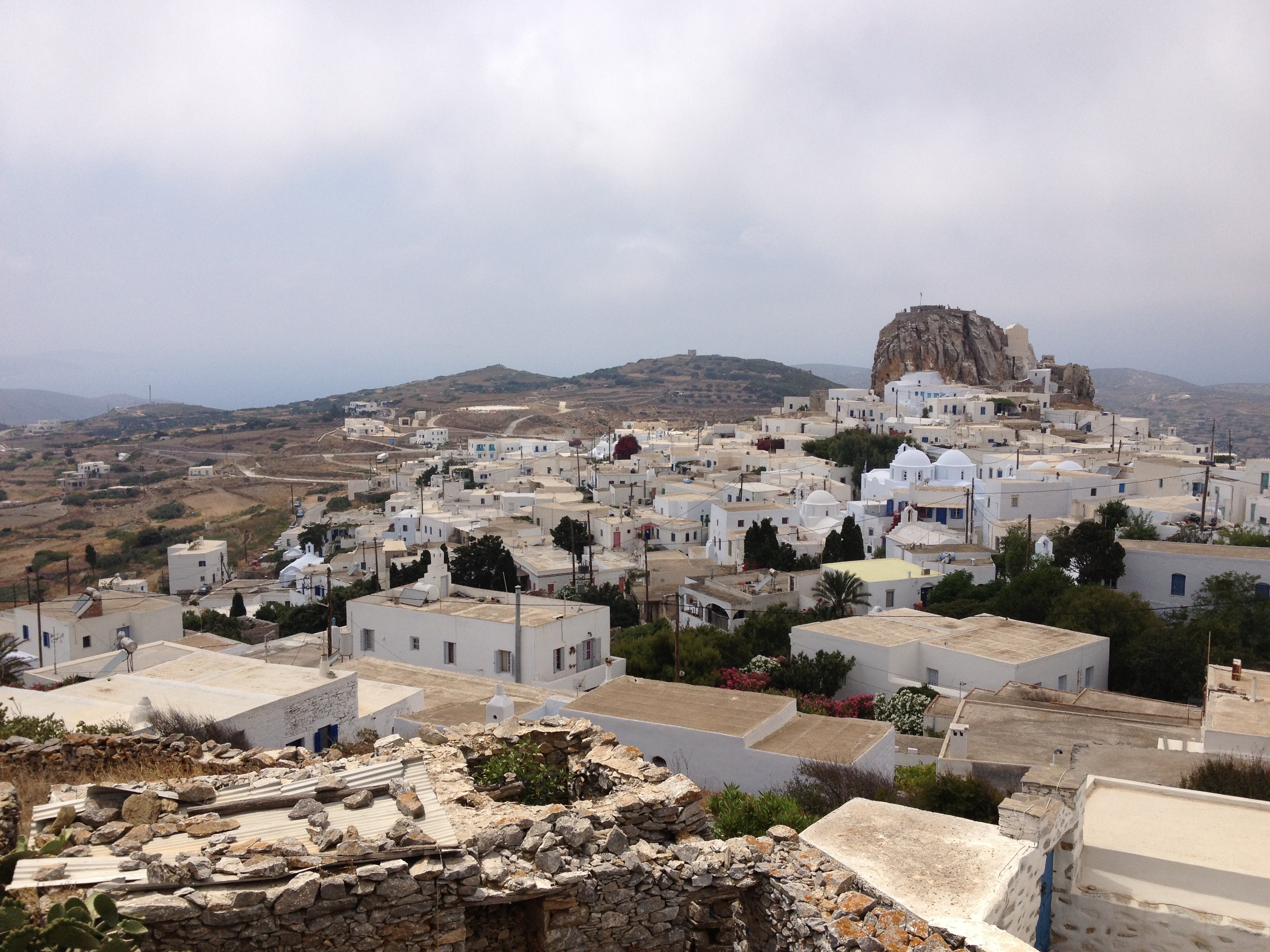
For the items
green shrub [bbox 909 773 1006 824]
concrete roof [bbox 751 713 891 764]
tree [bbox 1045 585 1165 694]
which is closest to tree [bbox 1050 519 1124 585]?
tree [bbox 1045 585 1165 694]

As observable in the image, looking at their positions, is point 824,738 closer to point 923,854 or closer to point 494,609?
point 923,854

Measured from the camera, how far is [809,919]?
5.14m

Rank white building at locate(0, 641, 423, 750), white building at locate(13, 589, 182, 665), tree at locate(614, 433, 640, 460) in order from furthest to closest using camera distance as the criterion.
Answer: tree at locate(614, 433, 640, 460) → white building at locate(13, 589, 182, 665) → white building at locate(0, 641, 423, 750)

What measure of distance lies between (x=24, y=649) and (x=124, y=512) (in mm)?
49481

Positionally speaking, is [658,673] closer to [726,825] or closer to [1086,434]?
[726,825]

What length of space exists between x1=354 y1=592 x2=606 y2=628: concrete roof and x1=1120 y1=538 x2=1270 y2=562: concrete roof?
17.7m

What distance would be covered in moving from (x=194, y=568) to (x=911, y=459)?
38.2m

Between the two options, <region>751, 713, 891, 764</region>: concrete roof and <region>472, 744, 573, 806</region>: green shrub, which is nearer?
<region>472, 744, 573, 806</region>: green shrub

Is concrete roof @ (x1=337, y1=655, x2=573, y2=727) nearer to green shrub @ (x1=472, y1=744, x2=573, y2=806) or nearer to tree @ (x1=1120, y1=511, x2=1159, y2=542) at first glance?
green shrub @ (x1=472, y1=744, x2=573, y2=806)

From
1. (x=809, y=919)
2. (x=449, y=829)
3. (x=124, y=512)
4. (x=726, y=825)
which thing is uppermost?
(x=449, y=829)

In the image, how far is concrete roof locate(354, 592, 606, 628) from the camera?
2200cm

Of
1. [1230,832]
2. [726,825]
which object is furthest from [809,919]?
[1230,832]

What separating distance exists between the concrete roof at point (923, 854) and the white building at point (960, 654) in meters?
14.3

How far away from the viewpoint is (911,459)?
4678 cm
